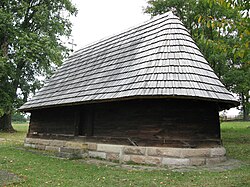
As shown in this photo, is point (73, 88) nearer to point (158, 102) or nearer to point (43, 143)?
point (43, 143)

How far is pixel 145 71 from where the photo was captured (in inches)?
342

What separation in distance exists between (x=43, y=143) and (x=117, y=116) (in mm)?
5624

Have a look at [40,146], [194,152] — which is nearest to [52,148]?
[40,146]

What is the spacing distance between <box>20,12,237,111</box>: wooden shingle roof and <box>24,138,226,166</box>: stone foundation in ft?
5.52

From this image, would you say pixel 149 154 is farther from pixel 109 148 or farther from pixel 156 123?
pixel 109 148

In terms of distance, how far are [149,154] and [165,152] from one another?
51 centimetres

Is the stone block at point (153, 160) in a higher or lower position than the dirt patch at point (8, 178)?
higher

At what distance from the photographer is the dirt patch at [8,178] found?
19.9 feet

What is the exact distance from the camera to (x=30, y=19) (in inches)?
940

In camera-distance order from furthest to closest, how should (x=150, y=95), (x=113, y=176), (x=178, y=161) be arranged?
(x=178, y=161), (x=150, y=95), (x=113, y=176)

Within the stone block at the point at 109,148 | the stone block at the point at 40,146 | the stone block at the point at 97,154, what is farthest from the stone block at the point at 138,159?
the stone block at the point at 40,146

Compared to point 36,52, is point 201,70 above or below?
below

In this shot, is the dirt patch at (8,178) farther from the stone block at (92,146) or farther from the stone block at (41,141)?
the stone block at (41,141)

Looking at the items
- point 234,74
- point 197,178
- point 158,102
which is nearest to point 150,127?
point 158,102
